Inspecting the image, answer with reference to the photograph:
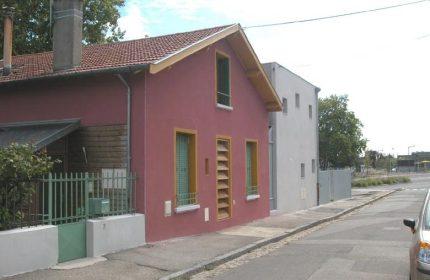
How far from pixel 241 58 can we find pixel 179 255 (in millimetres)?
8414

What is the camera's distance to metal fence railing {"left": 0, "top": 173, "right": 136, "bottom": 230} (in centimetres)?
920

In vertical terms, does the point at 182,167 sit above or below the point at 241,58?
below

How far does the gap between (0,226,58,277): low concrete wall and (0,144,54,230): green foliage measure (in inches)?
12.1

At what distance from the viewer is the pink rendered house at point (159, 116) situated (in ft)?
38.7

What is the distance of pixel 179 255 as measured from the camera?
1062cm

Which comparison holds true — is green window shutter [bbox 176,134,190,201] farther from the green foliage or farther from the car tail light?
the car tail light

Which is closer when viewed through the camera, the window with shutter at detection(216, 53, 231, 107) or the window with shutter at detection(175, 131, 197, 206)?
the window with shutter at detection(175, 131, 197, 206)

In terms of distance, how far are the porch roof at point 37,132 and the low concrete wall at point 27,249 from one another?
8.31ft

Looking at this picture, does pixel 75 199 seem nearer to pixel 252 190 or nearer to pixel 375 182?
pixel 252 190

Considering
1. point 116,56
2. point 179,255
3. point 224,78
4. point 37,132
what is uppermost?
point 116,56

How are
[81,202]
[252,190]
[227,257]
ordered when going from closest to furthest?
[81,202] → [227,257] → [252,190]

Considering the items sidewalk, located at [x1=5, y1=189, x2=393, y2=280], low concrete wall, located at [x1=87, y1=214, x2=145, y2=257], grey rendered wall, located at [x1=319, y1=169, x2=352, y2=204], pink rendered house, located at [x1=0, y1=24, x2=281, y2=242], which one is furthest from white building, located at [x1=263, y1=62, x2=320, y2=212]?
low concrete wall, located at [x1=87, y1=214, x2=145, y2=257]

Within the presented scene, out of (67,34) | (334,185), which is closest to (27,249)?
(67,34)

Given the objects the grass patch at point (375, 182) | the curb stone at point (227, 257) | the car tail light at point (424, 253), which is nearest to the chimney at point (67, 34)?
the curb stone at point (227, 257)
